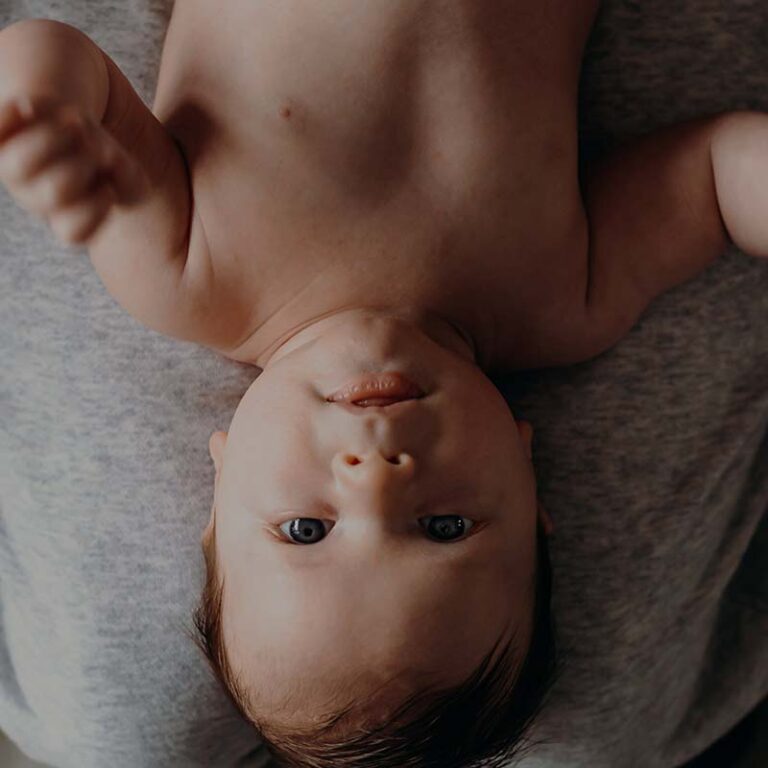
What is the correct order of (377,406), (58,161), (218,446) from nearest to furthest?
(58,161)
(377,406)
(218,446)

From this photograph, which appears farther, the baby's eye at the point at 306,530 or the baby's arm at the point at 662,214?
the baby's arm at the point at 662,214

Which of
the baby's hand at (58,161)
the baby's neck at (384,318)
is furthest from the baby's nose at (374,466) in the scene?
the baby's hand at (58,161)

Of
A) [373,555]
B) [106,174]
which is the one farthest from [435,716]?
[106,174]

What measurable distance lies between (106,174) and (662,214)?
1.57ft

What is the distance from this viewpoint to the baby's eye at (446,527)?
0.76 meters

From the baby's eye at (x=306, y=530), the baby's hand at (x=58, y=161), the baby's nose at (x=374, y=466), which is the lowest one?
the baby's eye at (x=306, y=530)

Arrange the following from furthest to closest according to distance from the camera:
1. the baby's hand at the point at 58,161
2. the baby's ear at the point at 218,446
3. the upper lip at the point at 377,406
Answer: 1. the baby's ear at the point at 218,446
2. the upper lip at the point at 377,406
3. the baby's hand at the point at 58,161

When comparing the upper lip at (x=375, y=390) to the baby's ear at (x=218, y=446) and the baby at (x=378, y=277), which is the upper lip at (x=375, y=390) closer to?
the baby at (x=378, y=277)

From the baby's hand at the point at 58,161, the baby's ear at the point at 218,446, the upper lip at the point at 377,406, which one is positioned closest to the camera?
the baby's hand at the point at 58,161

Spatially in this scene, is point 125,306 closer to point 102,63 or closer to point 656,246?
point 102,63

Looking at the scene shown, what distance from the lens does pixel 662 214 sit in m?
0.88

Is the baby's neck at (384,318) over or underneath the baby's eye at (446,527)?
over

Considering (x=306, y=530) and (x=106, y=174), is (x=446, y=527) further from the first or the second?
(x=106, y=174)

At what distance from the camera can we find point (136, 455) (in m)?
0.92
